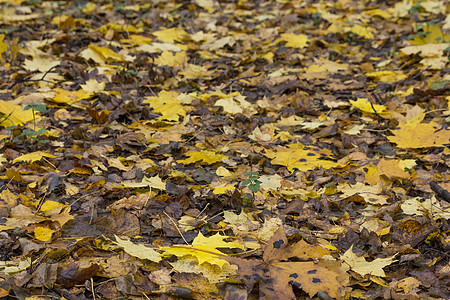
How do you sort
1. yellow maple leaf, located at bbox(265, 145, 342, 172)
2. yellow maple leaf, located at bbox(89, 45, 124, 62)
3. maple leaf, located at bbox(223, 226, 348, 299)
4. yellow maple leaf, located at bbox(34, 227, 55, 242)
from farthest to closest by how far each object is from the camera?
yellow maple leaf, located at bbox(89, 45, 124, 62)
yellow maple leaf, located at bbox(265, 145, 342, 172)
yellow maple leaf, located at bbox(34, 227, 55, 242)
maple leaf, located at bbox(223, 226, 348, 299)

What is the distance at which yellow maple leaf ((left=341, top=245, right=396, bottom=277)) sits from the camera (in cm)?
189

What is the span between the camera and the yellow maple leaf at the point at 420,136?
2938 millimetres

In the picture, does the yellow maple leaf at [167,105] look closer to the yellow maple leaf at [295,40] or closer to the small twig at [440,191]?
the yellow maple leaf at [295,40]

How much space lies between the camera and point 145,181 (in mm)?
2500

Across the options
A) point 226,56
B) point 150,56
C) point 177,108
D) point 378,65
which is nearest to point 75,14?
point 150,56

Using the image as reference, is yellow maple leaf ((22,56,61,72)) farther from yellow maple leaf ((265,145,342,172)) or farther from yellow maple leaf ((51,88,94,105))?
yellow maple leaf ((265,145,342,172))

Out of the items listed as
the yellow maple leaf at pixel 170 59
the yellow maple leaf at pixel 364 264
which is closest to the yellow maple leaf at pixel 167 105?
the yellow maple leaf at pixel 170 59

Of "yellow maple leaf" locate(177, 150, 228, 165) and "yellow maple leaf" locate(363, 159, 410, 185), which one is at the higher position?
"yellow maple leaf" locate(363, 159, 410, 185)

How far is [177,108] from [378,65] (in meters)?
2.19

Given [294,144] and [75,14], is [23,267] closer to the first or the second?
[294,144]

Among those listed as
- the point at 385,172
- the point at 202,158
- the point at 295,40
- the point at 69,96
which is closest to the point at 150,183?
the point at 202,158

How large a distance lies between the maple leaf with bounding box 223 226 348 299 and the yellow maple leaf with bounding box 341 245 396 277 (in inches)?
4.0

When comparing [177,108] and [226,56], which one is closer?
[177,108]

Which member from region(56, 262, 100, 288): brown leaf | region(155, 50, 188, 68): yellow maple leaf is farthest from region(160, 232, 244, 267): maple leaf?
Result: region(155, 50, 188, 68): yellow maple leaf
